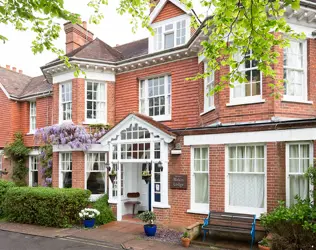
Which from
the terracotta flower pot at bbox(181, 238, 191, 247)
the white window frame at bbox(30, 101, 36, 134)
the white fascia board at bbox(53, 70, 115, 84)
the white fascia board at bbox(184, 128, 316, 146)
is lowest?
the terracotta flower pot at bbox(181, 238, 191, 247)

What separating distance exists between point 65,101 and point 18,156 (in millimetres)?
6020

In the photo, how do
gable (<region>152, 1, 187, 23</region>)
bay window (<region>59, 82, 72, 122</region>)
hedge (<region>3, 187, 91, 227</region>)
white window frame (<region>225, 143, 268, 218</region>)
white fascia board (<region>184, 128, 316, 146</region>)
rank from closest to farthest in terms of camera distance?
white fascia board (<region>184, 128, 316, 146</region>) → white window frame (<region>225, 143, 268, 218</region>) → hedge (<region>3, 187, 91, 227</region>) → gable (<region>152, 1, 187, 23</region>) → bay window (<region>59, 82, 72, 122</region>)

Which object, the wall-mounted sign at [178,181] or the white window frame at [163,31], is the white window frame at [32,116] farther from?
the wall-mounted sign at [178,181]

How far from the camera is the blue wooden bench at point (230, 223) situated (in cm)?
917

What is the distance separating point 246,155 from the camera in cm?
1022

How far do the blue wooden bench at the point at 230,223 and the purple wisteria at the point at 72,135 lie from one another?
6.74 m

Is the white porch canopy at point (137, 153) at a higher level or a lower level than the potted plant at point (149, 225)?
higher

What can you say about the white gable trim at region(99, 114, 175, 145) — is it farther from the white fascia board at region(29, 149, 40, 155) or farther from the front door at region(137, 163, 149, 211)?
the white fascia board at region(29, 149, 40, 155)

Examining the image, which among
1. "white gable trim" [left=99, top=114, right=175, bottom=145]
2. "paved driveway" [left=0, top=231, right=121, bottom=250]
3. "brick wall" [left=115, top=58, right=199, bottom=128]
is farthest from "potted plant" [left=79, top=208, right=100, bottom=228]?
"brick wall" [left=115, top=58, right=199, bottom=128]

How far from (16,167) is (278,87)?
52.4ft

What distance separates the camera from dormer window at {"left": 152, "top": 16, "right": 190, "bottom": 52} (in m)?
13.9

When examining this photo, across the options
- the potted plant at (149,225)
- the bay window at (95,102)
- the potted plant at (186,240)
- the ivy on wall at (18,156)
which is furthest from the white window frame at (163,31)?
the ivy on wall at (18,156)

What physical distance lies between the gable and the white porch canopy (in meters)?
5.12

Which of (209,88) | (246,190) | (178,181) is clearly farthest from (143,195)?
(209,88)
